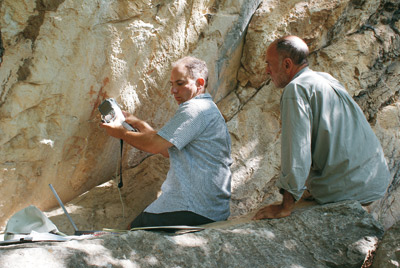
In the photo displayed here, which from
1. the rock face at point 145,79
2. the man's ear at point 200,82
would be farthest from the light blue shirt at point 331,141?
the rock face at point 145,79

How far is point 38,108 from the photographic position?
3.09m

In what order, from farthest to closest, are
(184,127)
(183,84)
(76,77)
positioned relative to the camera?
(76,77) < (183,84) < (184,127)

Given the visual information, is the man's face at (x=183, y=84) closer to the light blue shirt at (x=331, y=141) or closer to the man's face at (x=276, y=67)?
the man's face at (x=276, y=67)

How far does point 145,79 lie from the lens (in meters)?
3.45

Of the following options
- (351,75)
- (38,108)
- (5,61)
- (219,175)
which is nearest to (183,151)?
(219,175)

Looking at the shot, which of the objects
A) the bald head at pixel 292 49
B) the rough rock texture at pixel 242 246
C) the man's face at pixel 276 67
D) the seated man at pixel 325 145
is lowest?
the rough rock texture at pixel 242 246

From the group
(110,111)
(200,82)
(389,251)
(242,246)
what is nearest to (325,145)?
(389,251)

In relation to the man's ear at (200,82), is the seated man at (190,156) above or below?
below

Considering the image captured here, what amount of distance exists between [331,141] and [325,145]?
0.05 metres

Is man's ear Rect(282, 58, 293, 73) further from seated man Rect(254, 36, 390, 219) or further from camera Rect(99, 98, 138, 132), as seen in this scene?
camera Rect(99, 98, 138, 132)

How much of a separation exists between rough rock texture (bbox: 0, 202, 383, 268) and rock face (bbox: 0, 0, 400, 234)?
1.29 m

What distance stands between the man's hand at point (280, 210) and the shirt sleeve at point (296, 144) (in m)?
0.06

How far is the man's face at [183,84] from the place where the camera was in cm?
295

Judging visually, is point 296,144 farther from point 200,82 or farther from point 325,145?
point 200,82
